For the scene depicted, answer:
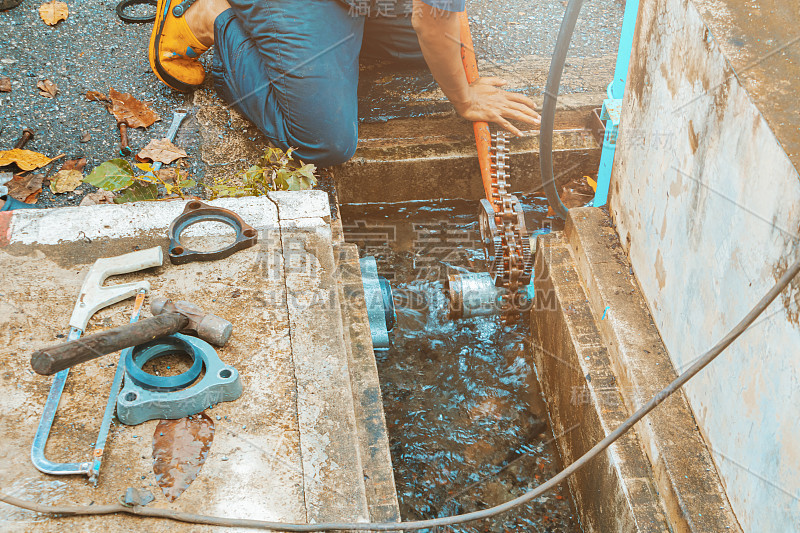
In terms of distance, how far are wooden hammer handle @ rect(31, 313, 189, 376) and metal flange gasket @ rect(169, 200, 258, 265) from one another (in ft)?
1.25

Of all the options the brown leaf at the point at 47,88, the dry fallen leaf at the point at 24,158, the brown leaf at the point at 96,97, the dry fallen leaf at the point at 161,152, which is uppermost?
the dry fallen leaf at the point at 161,152

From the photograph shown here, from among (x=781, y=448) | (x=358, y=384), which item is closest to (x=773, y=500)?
(x=781, y=448)

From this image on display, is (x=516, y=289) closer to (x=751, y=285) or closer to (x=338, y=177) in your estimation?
(x=338, y=177)

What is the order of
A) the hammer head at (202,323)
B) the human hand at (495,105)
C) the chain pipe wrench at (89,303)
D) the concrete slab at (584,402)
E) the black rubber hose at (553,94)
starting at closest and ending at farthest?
1. the chain pipe wrench at (89,303)
2. the hammer head at (202,323)
3. the concrete slab at (584,402)
4. the black rubber hose at (553,94)
5. the human hand at (495,105)

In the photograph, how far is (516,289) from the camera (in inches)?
131

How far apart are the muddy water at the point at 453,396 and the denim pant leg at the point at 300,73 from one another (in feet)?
1.96

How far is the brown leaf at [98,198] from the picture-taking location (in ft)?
11.0

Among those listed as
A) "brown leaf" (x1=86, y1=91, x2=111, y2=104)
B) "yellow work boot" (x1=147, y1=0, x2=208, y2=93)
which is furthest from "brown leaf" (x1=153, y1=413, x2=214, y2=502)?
"brown leaf" (x1=86, y1=91, x2=111, y2=104)

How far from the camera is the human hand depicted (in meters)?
3.70

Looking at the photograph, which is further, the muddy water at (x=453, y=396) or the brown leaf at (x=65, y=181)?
the brown leaf at (x=65, y=181)

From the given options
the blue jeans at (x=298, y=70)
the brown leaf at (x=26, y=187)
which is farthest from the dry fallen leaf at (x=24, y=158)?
the blue jeans at (x=298, y=70)

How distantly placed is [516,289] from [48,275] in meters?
2.10

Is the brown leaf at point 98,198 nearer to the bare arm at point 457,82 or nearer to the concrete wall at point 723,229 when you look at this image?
the bare arm at point 457,82

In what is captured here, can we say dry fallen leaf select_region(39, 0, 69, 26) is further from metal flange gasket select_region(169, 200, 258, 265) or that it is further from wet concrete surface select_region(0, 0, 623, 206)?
metal flange gasket select_region(169, 200, 258, 265)
